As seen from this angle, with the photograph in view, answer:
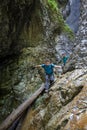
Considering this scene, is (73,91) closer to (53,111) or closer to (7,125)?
(53,111)

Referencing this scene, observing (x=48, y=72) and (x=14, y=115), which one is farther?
(x=14, y=115)

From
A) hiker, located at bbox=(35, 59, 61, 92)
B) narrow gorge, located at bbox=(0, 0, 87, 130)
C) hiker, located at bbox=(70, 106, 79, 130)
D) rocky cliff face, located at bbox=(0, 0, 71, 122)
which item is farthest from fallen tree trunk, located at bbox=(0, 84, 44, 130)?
hiker, located at bbox=(70, 106, 79, 130)

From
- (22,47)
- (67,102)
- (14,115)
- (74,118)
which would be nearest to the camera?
(74,118)

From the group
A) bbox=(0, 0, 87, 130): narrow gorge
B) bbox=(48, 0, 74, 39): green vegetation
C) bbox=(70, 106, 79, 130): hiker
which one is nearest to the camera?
bbox=(70, 106, 79, 130): hiker

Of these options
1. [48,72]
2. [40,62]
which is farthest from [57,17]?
[48,72]

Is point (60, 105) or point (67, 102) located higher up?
point (67, 102)

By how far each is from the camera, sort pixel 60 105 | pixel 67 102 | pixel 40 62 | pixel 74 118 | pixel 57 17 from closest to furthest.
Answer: pixel 74 118 → pixel 67 102 → pixel 60 105 → pixel 40 62 → pixel 57 17

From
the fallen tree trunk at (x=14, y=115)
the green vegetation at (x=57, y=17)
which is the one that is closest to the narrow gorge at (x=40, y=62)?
the green vegetation at (x=57, y=17)

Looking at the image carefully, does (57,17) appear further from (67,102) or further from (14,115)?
(67,102)

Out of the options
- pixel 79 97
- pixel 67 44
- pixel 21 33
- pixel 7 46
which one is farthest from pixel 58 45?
pixel 79 97

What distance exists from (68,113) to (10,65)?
896cm

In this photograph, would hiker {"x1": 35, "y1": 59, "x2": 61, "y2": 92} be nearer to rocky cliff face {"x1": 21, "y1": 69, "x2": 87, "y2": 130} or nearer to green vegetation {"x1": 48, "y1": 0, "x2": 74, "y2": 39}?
rocky cliff face {"x1": 21, "y1": 69, "x2": 87, "y2": 130}

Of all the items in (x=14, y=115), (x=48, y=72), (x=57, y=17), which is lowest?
(x=14, y=115)

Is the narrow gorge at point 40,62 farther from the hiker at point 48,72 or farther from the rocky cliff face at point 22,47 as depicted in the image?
the hiker at point 48,72
